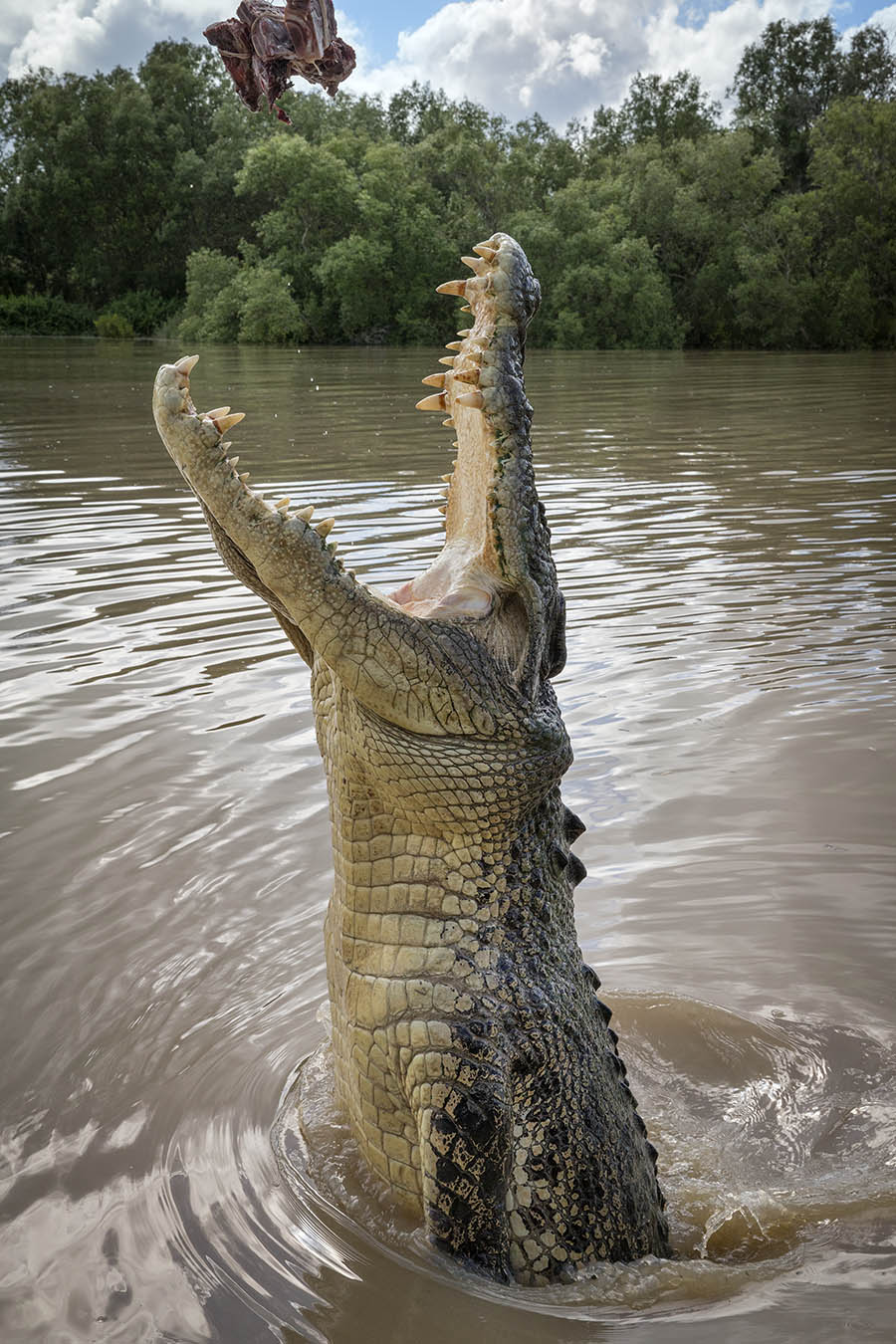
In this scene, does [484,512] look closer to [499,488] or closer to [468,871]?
[499,488]

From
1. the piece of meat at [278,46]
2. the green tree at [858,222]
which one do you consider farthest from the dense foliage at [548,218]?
the piece of meat at [278,46]

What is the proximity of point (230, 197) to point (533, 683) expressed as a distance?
5212 cm

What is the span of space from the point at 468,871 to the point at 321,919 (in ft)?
5.37

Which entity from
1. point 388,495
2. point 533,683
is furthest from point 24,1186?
point 388,495

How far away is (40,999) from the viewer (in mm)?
3383

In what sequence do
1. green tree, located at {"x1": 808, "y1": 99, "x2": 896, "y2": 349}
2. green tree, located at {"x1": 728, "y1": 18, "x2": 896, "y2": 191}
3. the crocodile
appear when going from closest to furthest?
the crocodile < green tree, located at {"x1": 808, "y1": 99, "x2": 896, "y2": 349} < green tree, located at {"x1": 728, "y1": 18, "x2": 896, "y2": 191}

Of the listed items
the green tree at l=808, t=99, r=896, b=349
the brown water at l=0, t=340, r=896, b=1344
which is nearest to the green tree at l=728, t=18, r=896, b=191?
the green tree at l=808, t=99, r=896, b=349

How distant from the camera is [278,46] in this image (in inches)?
92.4

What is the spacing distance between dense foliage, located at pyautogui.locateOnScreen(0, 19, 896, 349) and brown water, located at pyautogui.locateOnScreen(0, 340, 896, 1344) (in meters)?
32.7

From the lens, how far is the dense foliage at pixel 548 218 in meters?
39.4

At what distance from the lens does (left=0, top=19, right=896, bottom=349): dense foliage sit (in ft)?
129

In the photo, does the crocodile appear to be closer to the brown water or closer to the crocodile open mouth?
the crocodile open mouth

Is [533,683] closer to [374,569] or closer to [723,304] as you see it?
[374,569]

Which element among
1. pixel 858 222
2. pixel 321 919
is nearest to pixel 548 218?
pixel 858 222
